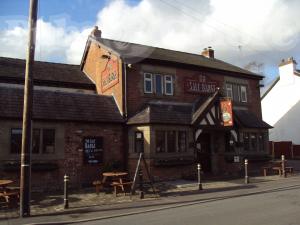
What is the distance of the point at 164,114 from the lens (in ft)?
64.7

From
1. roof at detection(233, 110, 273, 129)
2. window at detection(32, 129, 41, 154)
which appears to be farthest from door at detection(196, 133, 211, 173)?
window at detection(32, 129, 41, 154)

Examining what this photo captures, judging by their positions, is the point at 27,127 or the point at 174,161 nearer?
the point at 27,127

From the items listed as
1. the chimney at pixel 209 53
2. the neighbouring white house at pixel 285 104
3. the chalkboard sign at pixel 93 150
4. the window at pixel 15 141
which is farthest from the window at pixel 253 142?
the window at pixel 15 141

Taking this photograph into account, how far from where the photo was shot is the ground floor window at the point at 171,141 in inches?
760

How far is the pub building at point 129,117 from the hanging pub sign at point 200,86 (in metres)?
0.06

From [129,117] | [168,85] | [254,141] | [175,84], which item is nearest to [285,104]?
[254,141]

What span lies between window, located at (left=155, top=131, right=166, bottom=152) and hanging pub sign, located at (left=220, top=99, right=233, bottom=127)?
3.99m

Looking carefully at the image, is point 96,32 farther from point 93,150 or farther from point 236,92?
point 236,92

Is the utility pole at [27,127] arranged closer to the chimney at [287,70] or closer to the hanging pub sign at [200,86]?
the hanging pub sign at [200,86]

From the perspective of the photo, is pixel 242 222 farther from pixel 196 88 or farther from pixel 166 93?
pixel 196 88

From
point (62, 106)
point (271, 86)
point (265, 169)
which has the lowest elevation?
point (265, 169)

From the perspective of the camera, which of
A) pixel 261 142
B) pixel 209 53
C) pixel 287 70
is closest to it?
pixel 261 142

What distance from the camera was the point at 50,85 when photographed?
2186 centimetres

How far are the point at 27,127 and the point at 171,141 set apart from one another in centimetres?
987
